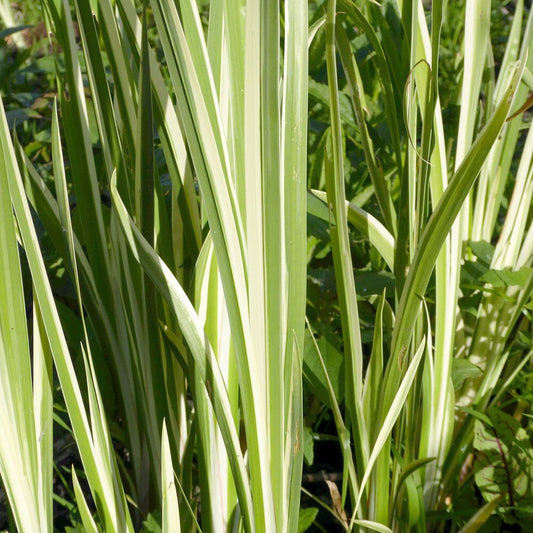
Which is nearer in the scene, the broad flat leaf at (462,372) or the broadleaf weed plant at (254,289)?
the broadleaf weed plant at (254,289)

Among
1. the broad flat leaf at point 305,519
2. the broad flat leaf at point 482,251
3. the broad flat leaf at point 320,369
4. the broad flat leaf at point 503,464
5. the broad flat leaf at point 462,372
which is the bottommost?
the broad flat leaf at point 503,464

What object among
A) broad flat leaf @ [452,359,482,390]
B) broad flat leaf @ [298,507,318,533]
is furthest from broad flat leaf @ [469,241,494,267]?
broad flat leaf @ [298,507,318,533]

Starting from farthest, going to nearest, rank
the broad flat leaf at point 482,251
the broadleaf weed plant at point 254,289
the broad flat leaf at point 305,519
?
the broad flat leaf at point 482,251 → the broad flat leaf at point 305,519 → the broadleaf weed plant at point 254,289

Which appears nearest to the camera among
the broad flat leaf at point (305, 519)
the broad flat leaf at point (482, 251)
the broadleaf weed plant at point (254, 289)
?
the broadleaf weed plant at point (254, 289)

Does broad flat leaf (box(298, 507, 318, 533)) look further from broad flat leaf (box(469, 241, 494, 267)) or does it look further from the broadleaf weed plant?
broad flat leaf (box(469, 241, 494, 267))

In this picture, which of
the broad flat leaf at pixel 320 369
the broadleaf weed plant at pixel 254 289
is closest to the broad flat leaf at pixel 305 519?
the broadleaf weed plant at pixel 254 289

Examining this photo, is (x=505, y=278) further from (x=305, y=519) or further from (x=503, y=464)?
(x=305, y=519)

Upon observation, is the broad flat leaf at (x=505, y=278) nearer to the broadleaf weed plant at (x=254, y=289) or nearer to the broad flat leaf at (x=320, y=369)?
the broadleaf weed plant at (x=254, y=289)

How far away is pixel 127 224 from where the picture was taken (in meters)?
0.57

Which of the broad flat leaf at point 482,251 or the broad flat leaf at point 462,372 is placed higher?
the broad flat leaf at point 482,251

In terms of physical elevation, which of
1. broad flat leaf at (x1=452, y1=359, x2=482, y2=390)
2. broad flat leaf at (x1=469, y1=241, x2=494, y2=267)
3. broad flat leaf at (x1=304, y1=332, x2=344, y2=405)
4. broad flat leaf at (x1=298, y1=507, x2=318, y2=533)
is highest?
broad flat leaf at (x1=469, y1=241, x2=494, y2=267)

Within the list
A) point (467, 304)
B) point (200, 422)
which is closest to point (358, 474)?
point (200, 422)

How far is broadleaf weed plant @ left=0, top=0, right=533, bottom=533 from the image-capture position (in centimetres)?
56

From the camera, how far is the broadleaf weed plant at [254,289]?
0.56 m
